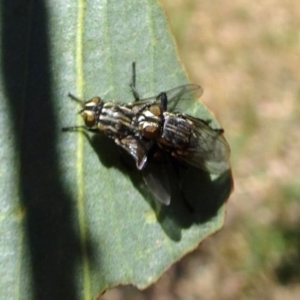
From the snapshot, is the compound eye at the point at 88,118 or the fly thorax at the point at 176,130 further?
the fly thorax at the point at 176,130

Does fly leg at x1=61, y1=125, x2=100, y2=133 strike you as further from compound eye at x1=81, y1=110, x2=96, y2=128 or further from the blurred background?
the blurred background

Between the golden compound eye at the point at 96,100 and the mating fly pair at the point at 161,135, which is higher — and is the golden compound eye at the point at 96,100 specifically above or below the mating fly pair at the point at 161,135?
above

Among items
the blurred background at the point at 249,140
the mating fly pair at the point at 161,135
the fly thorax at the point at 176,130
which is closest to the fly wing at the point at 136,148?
the mating fly pair at the point at 161,135

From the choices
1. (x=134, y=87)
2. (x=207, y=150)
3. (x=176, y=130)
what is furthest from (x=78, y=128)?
(x=207, y=150)

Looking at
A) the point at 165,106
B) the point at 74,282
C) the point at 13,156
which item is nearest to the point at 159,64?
the point at 165,106

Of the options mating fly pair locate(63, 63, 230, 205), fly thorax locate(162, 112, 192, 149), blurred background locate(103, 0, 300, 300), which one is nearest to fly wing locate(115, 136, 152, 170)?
mating fly pair locate(63, 63, 230, 205)

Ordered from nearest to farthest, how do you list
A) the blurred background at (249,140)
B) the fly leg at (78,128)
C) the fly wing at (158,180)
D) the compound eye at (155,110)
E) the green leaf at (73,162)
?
the green leaf at (73,162)
the fly leg at (78,128)
the fly wing at (158,180)
the compound eye at (155,110)
the blurred background at (249,140)

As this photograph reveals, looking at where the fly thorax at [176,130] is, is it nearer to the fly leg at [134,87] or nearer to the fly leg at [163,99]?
the fly leg at [163,99]
